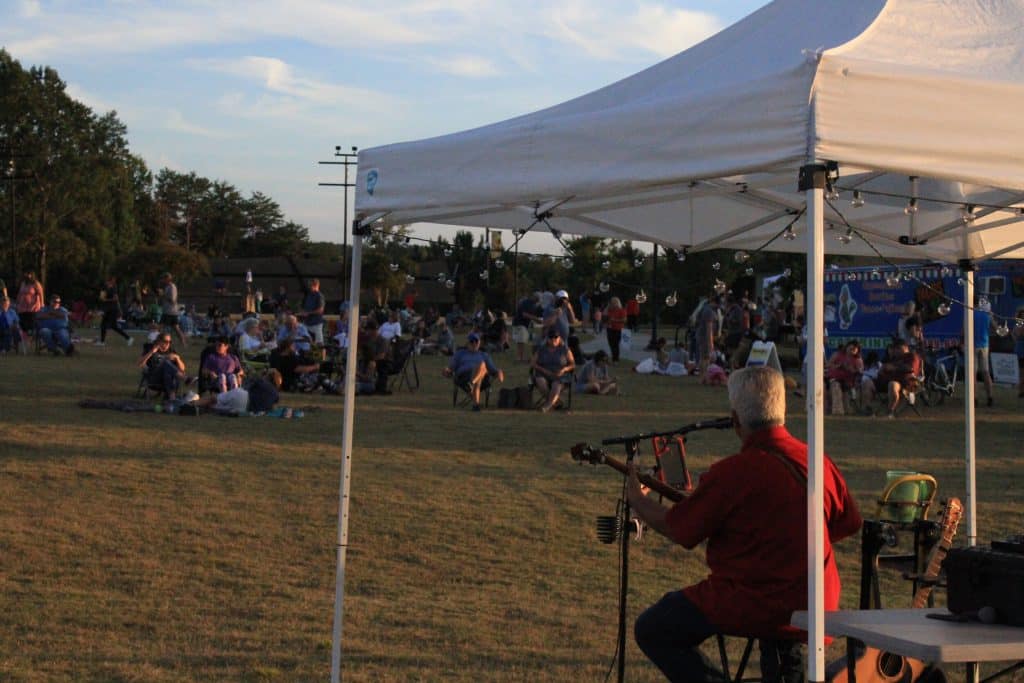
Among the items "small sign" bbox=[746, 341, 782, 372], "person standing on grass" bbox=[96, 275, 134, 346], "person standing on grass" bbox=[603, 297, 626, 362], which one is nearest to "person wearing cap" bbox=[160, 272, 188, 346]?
"person standing on grass" bbox=[96, 275, 134, 346]

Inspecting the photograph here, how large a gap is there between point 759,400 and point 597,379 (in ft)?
54.2

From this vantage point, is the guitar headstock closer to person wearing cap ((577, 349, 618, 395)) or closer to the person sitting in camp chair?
the person sitting in camp chair

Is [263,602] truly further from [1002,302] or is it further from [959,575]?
[1002,302]

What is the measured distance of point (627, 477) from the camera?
14.4 ft

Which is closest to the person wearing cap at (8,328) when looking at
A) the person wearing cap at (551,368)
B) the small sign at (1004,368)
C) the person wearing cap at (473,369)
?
the person wearing cap at (473,369)

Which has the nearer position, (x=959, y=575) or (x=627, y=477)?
(x=959, y=575)

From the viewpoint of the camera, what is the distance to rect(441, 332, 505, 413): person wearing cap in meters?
17.8

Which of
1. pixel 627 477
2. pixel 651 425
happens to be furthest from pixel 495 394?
pixel 627 477

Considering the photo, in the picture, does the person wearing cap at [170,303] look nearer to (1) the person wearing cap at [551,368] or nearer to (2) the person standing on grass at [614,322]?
(2) the person standing on grass at [614,322]

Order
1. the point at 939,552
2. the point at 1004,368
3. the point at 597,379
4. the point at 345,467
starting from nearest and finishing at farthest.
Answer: the point at 939,552 < the point at 345,467 < the point at 597,379 < the point at 1004,368

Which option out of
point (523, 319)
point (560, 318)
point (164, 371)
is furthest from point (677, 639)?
point (523, 319)

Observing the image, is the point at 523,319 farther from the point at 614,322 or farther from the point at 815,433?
the point at 815,433

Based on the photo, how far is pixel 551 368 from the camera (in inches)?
701

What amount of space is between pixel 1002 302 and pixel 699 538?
2058 centimetres
